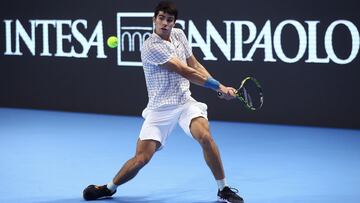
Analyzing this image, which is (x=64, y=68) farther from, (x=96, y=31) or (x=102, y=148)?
(x=102, y=148)

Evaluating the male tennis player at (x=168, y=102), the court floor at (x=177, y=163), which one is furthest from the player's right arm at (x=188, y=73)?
the court floor at (x=177, y=163)

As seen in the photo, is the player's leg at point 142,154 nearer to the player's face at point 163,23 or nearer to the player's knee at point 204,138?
the player's knee at point 204,138

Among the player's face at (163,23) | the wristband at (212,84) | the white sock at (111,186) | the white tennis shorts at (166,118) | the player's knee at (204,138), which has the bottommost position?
the white sock at (111,186)

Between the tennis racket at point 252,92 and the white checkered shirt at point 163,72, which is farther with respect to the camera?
the tennis racket at point 252,92

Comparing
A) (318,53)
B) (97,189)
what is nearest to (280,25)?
(318,53)

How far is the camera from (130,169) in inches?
231

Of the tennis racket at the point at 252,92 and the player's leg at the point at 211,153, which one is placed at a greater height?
the tennis racket at the point at 252,92

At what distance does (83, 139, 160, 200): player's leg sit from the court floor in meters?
0.08

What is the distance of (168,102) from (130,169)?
56 centimetres

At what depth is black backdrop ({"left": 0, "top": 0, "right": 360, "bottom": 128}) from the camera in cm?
942

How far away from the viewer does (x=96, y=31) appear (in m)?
10.9

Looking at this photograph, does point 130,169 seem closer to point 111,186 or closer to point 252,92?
point 111,186

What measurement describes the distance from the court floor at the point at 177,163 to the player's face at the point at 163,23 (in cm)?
126

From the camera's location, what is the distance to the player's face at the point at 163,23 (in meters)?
5.67
